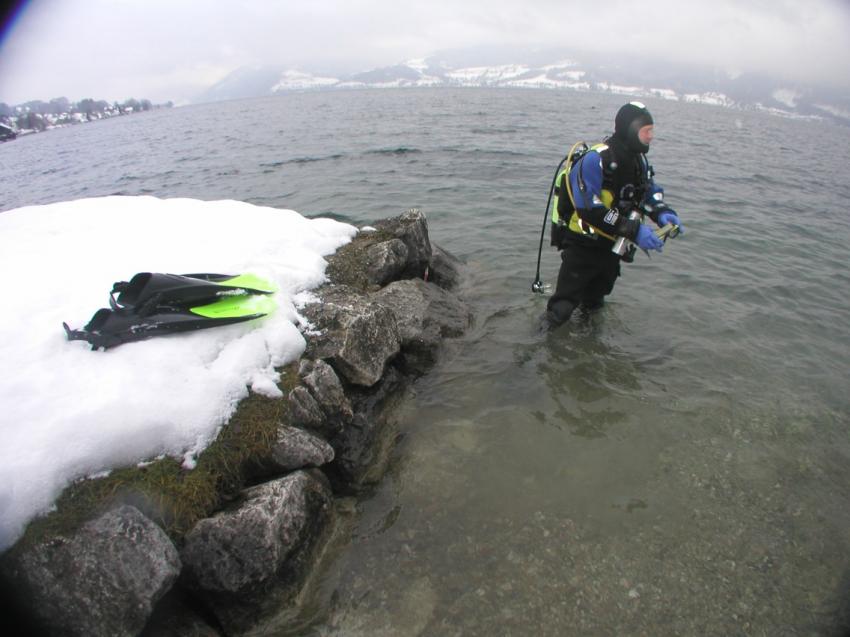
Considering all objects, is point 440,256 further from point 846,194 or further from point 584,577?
point 846,194

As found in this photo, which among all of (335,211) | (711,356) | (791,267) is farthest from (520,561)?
(335,211)

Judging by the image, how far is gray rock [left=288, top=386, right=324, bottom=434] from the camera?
463cm

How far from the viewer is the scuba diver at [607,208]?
5.88m

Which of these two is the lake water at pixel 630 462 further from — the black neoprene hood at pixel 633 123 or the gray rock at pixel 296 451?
the black neoprene hood at pixel 633 123

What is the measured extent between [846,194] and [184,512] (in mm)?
26182

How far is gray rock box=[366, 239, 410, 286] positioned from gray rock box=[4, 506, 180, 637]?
5.15m

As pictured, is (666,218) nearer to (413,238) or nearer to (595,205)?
(595,205)

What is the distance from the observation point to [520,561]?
423 cm

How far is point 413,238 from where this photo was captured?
8.99 meters

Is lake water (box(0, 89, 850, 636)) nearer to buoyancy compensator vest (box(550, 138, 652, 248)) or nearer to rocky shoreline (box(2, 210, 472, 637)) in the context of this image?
rocky shoreline (box(2, 210, 472, 637))

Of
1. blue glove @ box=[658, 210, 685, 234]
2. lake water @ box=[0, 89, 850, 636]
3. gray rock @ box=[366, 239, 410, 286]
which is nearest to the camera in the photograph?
lake water @ box=[0, 89, 850, 636]

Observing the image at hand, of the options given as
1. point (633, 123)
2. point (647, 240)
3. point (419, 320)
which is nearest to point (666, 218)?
point (647, 240)

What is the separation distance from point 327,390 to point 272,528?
1.63 meters

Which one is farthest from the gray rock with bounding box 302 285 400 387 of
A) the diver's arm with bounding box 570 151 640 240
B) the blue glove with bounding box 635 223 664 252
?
the blue glove with bounding box 635 223 664 252
